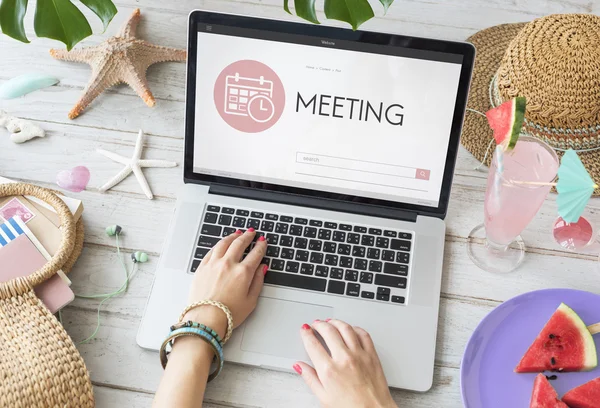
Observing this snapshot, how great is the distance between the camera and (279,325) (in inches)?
41.6

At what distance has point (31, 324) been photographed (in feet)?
3.26

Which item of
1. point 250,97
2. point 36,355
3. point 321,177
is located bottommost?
point 36,355

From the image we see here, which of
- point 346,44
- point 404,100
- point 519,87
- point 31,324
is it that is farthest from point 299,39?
point 31,324

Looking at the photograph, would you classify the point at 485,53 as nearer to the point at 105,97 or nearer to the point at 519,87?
the point at 519,87

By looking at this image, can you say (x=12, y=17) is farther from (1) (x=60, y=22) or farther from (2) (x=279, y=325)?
(2) (x=279, y=325)

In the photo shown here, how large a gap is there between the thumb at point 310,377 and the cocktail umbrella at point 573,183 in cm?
44

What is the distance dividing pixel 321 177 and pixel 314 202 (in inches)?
2.1

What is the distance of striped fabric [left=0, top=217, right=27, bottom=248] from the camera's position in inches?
42.9

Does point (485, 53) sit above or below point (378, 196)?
above

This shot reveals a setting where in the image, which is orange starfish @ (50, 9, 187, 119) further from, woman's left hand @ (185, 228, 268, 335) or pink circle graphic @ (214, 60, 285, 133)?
woman's left hand @ (185, 228, 268, 335)

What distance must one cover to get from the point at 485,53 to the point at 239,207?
636 mm

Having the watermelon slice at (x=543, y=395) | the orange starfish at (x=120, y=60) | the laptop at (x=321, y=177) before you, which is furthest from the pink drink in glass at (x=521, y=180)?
the orange starfish at (x=120, y=60)

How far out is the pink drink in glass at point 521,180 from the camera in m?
1.00

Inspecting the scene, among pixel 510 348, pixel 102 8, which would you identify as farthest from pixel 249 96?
pixel 510 348
